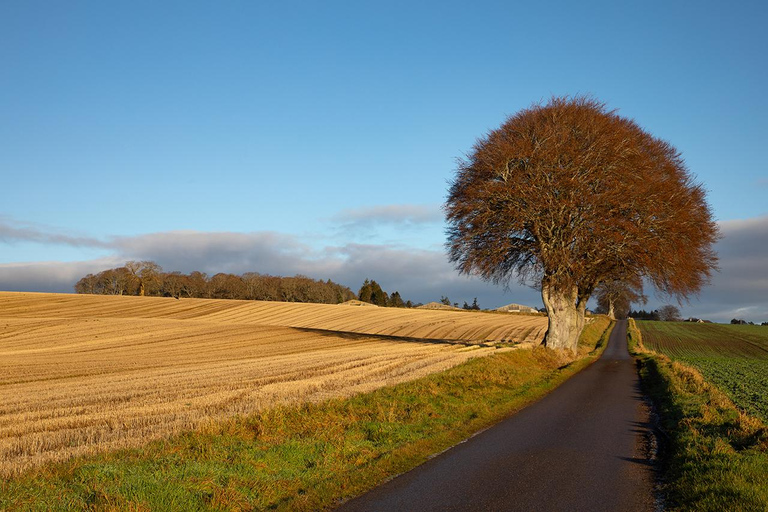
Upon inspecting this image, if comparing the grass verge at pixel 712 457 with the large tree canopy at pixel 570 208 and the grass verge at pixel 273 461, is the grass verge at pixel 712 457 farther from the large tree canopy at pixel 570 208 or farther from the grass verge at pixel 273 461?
the large tree canopy at pixel 570 208

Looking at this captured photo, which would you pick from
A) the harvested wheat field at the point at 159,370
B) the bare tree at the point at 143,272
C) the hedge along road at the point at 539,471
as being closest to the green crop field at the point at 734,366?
the hedge along road at the point at 539,471

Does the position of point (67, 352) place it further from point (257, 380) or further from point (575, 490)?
point (575, 490)

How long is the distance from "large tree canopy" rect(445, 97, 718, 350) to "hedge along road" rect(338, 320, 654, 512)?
18.4m

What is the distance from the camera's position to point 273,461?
920 centimetres

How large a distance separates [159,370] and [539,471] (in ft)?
75.2

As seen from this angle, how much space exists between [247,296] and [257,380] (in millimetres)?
133958

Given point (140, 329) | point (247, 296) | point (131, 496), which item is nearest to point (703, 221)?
point (131, 496)

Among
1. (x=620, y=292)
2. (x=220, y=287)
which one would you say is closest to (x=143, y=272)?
(x=220, y=287)

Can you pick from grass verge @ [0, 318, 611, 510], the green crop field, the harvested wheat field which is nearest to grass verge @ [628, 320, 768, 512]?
the green crop field

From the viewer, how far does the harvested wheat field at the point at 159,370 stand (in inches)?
493

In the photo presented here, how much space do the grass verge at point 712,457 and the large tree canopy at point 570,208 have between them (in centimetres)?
1605

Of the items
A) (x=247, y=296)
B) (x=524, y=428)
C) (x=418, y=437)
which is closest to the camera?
(x=418, y=437)

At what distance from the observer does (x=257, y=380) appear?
2136 cm

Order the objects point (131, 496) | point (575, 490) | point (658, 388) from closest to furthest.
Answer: point (131, 496)
point (575, 490)
point (658, 388)
